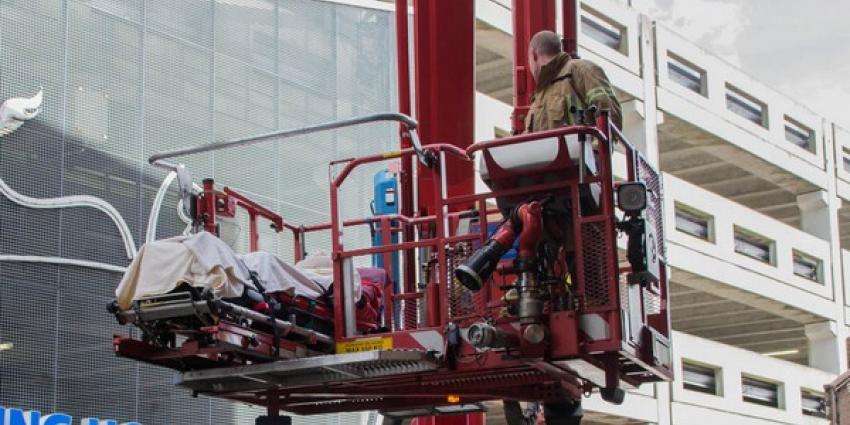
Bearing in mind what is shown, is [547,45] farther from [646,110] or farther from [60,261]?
[646,110]

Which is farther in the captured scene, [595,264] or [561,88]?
[561,88]

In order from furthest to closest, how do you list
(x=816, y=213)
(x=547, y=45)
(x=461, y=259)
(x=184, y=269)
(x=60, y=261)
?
(x=816, y=213), (x=60, y=261), (x=547, y=45), (x=461, y=259), (x=184, y=269)

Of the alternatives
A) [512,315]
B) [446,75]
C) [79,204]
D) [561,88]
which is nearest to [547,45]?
[561,88]

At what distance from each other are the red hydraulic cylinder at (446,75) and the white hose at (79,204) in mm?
6680

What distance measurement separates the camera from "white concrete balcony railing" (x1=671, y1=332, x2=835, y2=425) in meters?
41.3

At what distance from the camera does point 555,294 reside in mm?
10828

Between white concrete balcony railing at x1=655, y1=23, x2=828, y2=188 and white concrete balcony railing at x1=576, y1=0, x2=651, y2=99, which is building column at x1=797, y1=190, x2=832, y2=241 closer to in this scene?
white concrete balcony railing at x1=655, y1=23, x2=828, y2=188

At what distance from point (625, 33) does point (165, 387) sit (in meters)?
25.8

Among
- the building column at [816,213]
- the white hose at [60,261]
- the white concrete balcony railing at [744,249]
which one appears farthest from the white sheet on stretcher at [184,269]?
the building column at [816,213]

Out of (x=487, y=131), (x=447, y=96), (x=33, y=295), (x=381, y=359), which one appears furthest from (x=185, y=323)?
(x=487, y=131)

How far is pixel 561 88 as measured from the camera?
38.2 feet

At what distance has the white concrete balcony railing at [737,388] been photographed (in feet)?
136

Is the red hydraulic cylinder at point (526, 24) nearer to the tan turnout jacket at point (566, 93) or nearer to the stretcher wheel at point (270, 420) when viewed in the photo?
the tan turnout jacket at point (566, 93)

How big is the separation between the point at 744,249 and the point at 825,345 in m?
6.44
